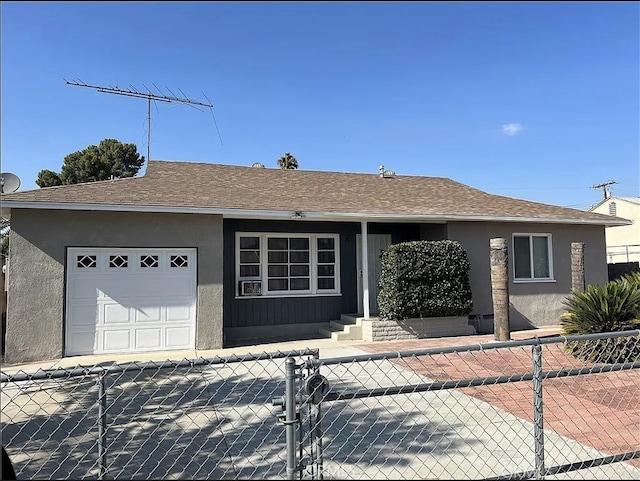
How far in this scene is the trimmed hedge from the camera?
11.3m

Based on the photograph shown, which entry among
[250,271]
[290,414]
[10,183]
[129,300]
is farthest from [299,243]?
[290,414]

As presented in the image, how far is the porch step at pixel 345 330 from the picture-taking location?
11500 mm

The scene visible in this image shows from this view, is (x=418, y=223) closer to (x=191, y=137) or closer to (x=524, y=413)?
(x=191, y=137)

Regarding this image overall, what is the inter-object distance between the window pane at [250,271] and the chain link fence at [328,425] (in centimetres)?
481

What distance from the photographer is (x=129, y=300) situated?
395 inches

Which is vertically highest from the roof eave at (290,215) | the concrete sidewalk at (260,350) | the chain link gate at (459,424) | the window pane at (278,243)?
the roof eave at (290,215)

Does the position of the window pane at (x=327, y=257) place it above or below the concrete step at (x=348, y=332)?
above

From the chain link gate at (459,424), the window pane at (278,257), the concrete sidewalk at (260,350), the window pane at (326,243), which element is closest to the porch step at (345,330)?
the concrete sidewalk at (260,350)

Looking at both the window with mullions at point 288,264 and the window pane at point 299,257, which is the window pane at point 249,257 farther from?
the window pane at point 299,257

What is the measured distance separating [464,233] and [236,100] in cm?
698

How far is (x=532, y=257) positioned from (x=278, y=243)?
7.32 metres

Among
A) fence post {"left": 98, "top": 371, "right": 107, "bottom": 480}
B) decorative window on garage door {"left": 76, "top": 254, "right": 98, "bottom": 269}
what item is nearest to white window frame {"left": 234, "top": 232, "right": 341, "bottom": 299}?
decorative window on garage door {"left": 76, "top": 254, "right": 98, "bottom": 269}

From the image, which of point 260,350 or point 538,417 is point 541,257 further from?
point 538,417

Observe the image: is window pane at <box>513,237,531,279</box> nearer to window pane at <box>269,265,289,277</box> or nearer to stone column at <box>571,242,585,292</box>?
stone column at <box>571,242,585,292</box>
